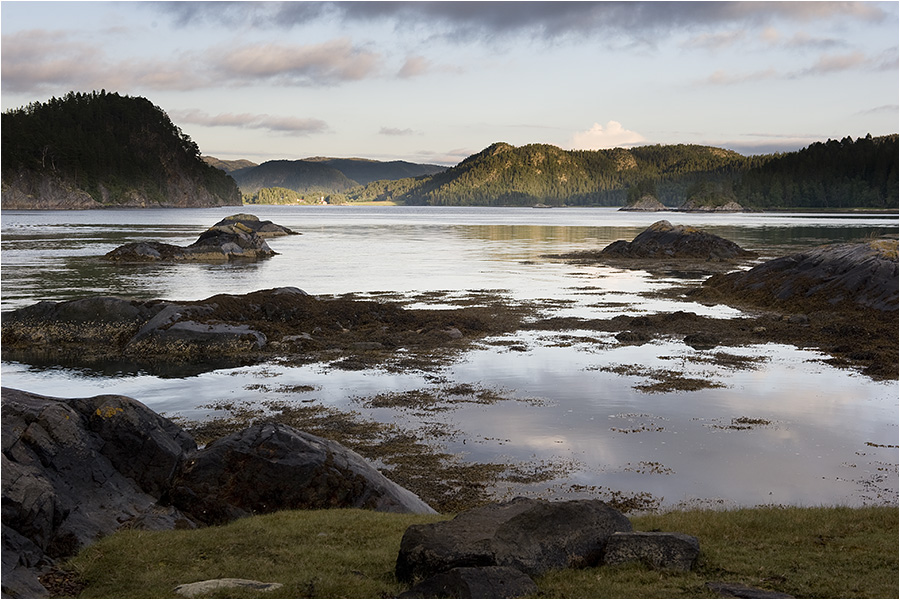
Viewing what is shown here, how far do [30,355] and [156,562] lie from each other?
59.1ft

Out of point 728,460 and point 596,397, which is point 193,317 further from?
point 728,460

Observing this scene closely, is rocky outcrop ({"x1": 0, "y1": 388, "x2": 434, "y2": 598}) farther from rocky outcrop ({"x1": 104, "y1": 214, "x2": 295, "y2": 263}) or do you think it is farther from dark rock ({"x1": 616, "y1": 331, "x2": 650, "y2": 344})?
rocky outcrop ({"x1": 104, "y1": 214, "x2": 295, "y2": 263})

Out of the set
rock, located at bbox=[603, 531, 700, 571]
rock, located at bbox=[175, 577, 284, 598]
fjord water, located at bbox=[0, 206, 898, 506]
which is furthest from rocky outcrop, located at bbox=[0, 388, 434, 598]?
rock, located at bbox=[603, 531, 700, 571]

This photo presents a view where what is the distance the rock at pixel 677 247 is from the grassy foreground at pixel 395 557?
55.1m

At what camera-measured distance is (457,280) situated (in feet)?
153

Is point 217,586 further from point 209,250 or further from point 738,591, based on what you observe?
point 209,250

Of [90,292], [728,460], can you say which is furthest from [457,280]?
[728,460]

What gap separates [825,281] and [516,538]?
105 ft

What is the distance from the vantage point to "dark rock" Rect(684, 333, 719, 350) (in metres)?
26.6

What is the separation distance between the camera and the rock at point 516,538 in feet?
29.6

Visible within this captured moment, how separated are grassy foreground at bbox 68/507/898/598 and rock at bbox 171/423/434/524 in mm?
684

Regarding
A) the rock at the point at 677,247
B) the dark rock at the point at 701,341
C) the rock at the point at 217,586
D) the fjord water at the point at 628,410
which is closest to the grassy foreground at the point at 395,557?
the rock at the point at 217,586

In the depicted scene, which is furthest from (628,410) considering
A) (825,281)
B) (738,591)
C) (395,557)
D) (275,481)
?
(825,281)

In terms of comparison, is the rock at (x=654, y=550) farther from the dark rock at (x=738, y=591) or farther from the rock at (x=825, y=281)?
the rock at (x=825, y=281)
